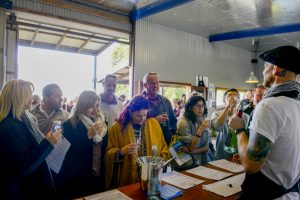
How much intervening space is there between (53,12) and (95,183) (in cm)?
358

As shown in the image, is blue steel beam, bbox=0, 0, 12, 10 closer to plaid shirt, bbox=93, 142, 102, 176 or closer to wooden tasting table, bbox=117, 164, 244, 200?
plaid shirt, bbox=93, 142, 102, 176

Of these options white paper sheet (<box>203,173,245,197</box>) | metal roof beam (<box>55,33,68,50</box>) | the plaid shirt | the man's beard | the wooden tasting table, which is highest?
metal roof beam (<box>55,33,68,50</box>)

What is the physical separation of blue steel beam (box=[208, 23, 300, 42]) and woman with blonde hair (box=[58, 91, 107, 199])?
19.2 feet

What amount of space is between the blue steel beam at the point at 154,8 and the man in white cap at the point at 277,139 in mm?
3459

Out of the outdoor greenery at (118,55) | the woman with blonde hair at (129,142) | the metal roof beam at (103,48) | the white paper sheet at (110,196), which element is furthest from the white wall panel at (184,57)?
the white paper sheet at (110,196)

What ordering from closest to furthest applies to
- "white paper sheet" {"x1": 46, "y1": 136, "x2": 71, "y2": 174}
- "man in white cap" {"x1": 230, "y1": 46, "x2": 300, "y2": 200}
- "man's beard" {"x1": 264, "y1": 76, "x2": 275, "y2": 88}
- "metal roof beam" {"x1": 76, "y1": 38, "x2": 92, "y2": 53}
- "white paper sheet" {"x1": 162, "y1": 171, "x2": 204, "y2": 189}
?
1. "man in white cap" {"x1": 230, "y1": 46, "x2": 300, "y2": 200}
2. "man's beard" {"x1": 264, "y1": 76, "x2": 275, "y2": 88}
3. "white paper sheet" {"x1": 162, "y1": 171, "x2": 204, "y2": 189}
4. "white paper sheet" {"x1": 46, "y1": 136, "x2": 71, "y2": 174}
5. "metal roof beam" {"x1": 76, "y1": 38, "x2": 92, "y2": 53}

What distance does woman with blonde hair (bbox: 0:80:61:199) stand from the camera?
1468 millimetres

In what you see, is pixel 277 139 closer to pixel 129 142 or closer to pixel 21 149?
→ pixel 129 142

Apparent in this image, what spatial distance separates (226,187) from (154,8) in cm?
410

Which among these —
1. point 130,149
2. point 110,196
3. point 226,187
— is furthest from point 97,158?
point 226,187

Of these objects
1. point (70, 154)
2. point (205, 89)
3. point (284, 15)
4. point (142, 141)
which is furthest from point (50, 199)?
point (205, 89)

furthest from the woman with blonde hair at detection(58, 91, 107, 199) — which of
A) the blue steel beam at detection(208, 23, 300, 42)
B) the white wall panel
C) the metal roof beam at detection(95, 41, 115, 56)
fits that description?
the metal roof beam at detection(95, 41, 115, 56)

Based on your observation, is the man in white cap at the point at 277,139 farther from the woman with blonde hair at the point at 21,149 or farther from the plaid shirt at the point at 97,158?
the woman with blonde hair at the point at 21,149

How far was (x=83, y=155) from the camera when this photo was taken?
73.2 inches
